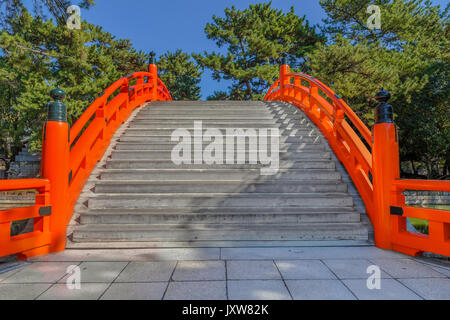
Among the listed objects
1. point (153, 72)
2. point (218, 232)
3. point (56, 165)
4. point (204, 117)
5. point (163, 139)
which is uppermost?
point (153, 72)

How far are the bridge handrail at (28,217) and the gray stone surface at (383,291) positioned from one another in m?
3.20

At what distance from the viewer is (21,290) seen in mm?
2217

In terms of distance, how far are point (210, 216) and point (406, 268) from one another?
221 cm

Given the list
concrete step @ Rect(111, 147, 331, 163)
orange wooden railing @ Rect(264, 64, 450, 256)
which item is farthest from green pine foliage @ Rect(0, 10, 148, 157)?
orange wooden railing @ Rect(264, 64, 450, 256)

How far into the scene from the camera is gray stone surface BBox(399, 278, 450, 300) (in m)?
2.13

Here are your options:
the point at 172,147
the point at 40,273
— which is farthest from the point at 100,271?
the point at 172,147

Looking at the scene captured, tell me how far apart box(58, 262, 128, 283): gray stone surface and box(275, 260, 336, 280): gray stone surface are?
159 cm

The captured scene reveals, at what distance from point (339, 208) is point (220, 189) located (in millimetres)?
1740

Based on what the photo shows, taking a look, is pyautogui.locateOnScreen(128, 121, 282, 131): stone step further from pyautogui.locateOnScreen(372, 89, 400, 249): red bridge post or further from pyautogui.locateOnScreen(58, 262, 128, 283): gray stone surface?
pyautogui.locateOnScreen(58, 262, 128, 283): gray stone surface

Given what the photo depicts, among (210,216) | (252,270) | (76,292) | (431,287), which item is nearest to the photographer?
(76,292)

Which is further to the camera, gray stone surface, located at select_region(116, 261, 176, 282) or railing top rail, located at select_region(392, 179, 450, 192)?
railing top rail, located at select_region(392, 179, 450, 192)

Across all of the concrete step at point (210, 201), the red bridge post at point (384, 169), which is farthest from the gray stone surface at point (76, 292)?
the red bridge post at point (384, 169)

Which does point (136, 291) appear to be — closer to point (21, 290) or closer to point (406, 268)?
point (21, 290)
